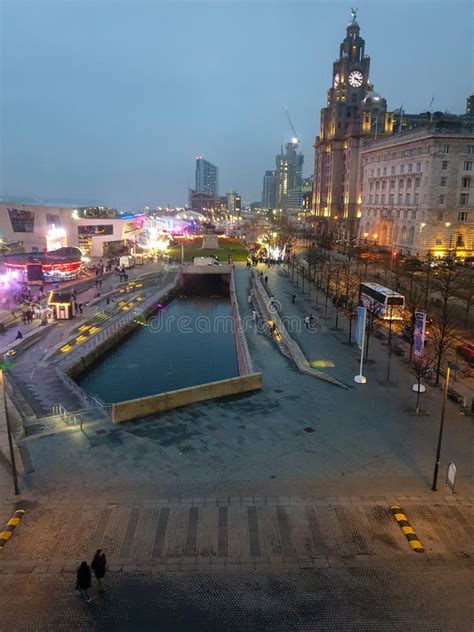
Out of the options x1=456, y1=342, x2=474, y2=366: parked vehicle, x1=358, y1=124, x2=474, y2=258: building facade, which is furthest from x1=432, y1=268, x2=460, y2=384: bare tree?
x1=358, y1=124, x2=474, y2=258: building facade

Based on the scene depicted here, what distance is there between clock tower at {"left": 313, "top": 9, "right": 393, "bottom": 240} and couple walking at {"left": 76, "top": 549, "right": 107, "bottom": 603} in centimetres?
10664

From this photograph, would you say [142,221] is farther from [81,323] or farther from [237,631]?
[237,631]

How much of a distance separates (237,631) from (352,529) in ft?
14.8

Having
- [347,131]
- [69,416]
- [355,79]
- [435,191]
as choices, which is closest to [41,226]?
[69,416]

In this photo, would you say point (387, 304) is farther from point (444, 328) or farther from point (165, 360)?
point (165, 360)

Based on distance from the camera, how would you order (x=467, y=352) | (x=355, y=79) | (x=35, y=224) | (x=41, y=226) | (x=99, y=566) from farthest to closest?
(x=355, y=79) → (x=35, y=224) → (x=41, y=226) → (x=467, y=352) → (x=99, y=566)

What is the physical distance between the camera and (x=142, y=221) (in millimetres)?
107625

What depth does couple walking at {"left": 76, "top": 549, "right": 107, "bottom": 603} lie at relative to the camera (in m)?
10.3

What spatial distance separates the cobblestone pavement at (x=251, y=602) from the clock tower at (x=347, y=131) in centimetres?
10490

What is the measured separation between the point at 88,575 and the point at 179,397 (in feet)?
35.6

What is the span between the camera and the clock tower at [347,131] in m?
114

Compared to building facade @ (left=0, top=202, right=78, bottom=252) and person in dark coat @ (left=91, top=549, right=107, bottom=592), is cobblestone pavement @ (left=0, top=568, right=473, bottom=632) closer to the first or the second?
person in dark coat @ (left=91, top=549, right=107, bottom=592)

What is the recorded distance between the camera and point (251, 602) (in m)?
10.6

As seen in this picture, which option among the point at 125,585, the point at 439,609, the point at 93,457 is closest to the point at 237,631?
the point at 125,585
